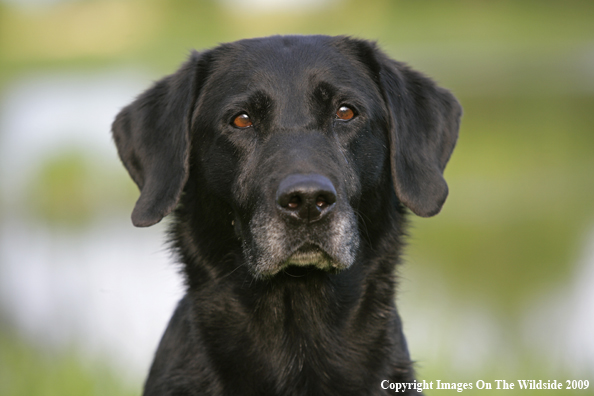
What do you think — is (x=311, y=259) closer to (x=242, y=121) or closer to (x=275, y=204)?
(x=275, y=204)

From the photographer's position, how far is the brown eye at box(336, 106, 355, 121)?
3.57 metres

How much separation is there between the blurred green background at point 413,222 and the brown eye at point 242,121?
1131mm

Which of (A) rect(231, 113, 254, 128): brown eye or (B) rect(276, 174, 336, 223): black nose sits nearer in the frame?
(B) rect(276, 174, 336, 223): black nose

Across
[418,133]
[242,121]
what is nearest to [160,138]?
[242,121]

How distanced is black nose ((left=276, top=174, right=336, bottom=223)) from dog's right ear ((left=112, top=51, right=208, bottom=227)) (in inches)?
29.6

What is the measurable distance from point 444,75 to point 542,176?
8185 millimetres

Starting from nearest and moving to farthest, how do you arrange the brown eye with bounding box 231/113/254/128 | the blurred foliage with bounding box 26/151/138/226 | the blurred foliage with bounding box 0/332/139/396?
the brown eye with bounding box 231/113/254/128, the blurred foliage with bounding box 0/332/139/396, the blurred foliage with bounding box 26/151/138/226

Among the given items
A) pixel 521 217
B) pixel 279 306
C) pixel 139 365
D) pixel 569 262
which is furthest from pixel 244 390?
pixel 521 217

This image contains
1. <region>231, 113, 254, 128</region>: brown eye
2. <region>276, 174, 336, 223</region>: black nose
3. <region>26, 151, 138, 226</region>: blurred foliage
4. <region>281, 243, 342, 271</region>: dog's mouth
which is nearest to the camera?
<region>276, 174, 336, 223</region>: black nose

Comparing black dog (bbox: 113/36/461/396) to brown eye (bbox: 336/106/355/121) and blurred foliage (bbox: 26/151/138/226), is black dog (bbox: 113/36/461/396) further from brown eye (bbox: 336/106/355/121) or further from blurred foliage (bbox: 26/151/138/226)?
blurred foliage (bbox: 26/151/138/226)

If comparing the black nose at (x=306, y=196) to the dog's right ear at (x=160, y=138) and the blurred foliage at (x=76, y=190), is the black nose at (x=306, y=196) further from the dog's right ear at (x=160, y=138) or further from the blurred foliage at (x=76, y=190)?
the blurred foliage at (x=76, y=190)

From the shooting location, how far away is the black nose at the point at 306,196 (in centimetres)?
299

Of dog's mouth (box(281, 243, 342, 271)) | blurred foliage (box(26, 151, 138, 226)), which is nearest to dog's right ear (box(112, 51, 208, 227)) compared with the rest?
dog's mouth (box(281, 243, 342, 271))

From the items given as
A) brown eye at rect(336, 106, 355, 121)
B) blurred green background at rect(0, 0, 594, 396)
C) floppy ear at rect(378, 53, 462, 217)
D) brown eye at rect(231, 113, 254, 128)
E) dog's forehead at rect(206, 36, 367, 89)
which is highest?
dog's forehead at rect(206, 36, 367, 89)
